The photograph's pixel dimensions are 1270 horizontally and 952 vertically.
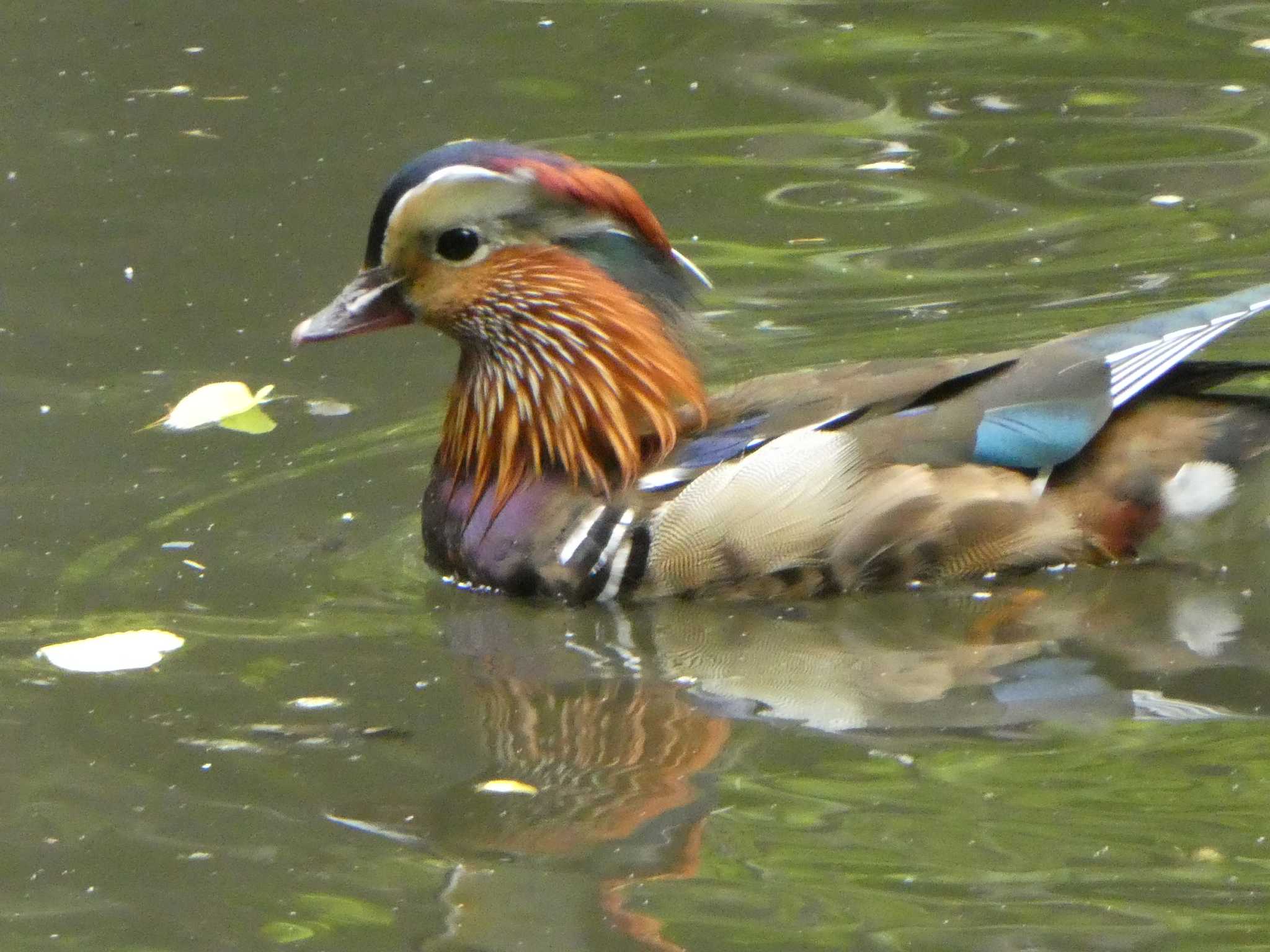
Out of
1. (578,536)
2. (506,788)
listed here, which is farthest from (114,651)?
(506,788)

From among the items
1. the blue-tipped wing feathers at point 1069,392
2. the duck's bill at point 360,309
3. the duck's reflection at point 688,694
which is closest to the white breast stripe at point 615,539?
the duck's reflection at point 688,694

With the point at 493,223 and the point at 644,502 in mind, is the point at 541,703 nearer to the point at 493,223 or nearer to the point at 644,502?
the point at 644,502

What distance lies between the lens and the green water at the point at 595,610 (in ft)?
13.2

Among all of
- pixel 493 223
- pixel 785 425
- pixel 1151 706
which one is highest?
pixel 493 223

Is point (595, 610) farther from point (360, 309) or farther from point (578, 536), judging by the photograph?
point (360, 309)

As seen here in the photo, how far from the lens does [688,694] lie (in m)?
5.00

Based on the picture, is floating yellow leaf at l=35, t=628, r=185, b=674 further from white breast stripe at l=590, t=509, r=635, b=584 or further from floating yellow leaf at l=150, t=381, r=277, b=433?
floating yellow leaf at l=150, t=381, r=277, b=433

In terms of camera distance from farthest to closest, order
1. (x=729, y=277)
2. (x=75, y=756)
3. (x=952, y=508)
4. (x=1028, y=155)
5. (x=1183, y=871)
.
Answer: (x=1028, y=155) < (x=729, y=277) < (x=952, y=508) < (x=75, y=756) < (x=1183, y=871)

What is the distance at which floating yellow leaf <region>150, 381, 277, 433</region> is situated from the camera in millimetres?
6895

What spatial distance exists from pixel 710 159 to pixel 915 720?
4747mm

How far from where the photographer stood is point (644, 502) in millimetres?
5562

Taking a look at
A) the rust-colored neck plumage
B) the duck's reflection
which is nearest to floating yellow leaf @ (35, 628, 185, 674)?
the duck's reflection

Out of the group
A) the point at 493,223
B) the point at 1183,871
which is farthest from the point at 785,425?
the point at 1183,871

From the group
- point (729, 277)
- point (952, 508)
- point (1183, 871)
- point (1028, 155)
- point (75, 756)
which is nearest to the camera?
point (1183, 871)
